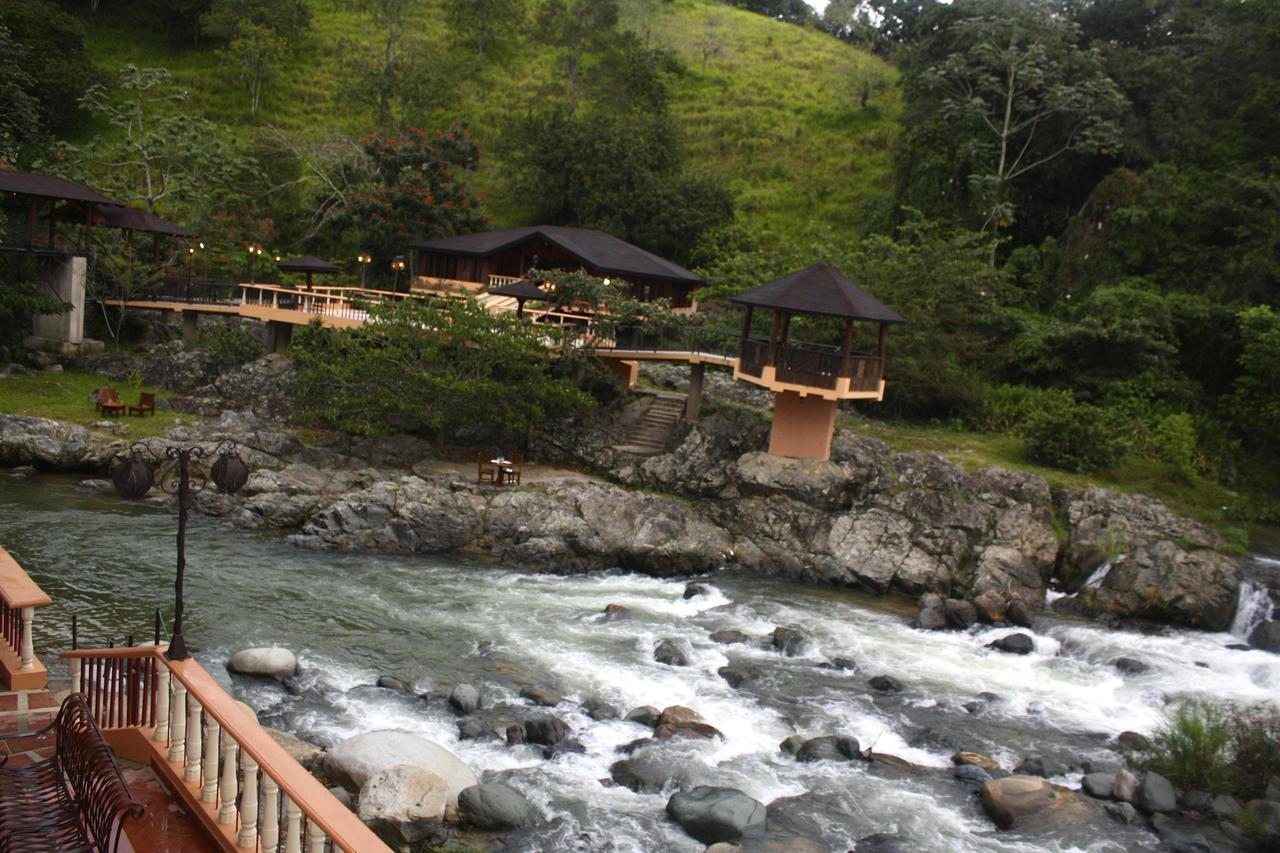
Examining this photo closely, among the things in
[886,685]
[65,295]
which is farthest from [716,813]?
[65,295]

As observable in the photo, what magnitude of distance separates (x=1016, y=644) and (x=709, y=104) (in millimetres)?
50252

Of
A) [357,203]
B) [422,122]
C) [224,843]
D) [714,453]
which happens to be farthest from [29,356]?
[224,843]

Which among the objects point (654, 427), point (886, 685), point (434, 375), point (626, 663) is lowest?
point (626, 663)

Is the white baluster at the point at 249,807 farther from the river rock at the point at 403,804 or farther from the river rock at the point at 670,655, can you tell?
the river rock at the point at 670,655

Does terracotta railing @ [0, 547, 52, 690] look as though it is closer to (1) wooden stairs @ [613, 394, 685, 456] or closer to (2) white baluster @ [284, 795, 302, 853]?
(2) white baluster @ [284, 795, 302, 853]

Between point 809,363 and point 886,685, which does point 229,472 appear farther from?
point 809,363

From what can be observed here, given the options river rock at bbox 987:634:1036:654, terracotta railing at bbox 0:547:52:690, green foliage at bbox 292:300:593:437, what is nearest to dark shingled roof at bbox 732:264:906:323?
green foliage at bbox 292:300:593:437

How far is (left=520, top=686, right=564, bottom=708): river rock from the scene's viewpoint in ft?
54.6

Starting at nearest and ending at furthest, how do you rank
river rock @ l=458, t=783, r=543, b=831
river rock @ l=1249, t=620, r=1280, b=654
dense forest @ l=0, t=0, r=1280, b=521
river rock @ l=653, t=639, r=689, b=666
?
1. river rock @ l=458, t=783, r=543, b=831
2. river rock @ l=653, t=639, r=689, b=666
3. river rock @ l=1249, t=620, r=1280, b=654
4. dense forest @ l=0, t=0, r=1280, b=521

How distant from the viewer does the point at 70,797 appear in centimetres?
713

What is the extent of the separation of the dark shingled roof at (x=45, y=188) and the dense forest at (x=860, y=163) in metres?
3.14

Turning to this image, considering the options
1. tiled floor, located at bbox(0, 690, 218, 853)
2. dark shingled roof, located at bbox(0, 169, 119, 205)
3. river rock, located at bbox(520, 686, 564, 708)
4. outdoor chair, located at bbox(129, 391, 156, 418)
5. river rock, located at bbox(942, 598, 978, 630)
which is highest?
dark shingled roof, located at bbox(0, 169, 119, 205)

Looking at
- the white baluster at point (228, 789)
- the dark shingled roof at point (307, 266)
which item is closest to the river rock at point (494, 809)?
the white baluster at point (228, 789)

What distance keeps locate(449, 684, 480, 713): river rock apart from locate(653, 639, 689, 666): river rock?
4.08 metres
